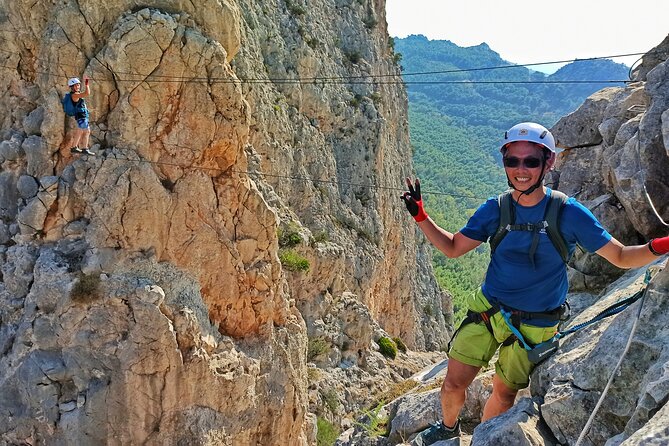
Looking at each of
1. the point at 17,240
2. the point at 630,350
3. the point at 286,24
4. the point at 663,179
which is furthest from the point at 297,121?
the point at 630,350

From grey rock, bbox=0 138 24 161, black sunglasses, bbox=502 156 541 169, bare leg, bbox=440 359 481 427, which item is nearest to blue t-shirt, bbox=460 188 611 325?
black sunglasses, bbox=502 156 541 169

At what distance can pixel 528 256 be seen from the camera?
4340 millimetres

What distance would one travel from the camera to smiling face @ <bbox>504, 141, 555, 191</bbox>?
427 centimetres

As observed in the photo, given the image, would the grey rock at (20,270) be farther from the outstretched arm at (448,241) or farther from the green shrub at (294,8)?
the green shrub at (294,8)

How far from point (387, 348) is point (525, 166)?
21.5 meters

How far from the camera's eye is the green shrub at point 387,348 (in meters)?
24.6

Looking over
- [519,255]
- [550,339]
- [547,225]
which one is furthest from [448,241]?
[550,339]

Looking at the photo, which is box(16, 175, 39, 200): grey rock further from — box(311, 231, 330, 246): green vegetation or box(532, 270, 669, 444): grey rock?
box(311, 231, 330, 246): green vegetation

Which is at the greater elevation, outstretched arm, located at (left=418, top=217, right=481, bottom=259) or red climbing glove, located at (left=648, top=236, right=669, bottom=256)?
red climbing glove, located at (left=648, top=236, right=669, bottom=256)

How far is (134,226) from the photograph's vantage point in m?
11.7

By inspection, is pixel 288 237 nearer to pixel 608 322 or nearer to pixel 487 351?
pixel 487 351

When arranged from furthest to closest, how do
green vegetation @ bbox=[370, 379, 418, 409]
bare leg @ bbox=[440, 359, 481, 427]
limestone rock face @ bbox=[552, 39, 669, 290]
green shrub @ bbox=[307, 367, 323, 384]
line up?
1. green shrub @ bbox=[307, 367, 323, 384]
2. green vegetation @ bbox=[370, 379, 418, 409]
3. limestone rock face @ bbox=[552, 39, 669, 290]
4. bare leg @ bbox=[440, 359, 481, 427]

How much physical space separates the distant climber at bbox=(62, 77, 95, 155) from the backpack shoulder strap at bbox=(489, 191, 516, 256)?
32.0 feet

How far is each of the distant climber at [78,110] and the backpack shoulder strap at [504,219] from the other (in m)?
9.74
